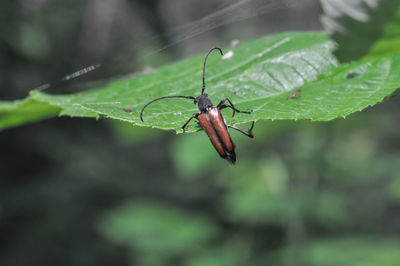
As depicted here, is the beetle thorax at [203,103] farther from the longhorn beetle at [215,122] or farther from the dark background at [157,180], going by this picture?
the dark background at [157,180]

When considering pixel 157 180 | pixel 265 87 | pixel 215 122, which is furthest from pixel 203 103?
pixel 157 180

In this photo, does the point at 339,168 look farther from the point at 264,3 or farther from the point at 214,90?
the point at 214,90

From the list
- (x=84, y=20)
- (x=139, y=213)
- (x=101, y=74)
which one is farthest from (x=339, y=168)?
(x=84, y=20)

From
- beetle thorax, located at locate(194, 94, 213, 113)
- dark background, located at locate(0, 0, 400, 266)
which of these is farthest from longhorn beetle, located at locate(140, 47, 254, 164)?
dark background, located at locate(0, 0, 400, 266)

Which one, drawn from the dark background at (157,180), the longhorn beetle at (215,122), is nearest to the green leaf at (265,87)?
the longhorn beetle at (215,122)

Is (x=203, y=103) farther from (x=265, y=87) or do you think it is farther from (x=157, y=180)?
(x=157, y=180)
